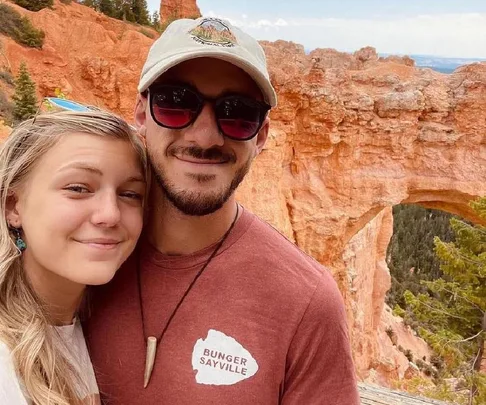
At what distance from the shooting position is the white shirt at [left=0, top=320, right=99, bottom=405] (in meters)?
1.30

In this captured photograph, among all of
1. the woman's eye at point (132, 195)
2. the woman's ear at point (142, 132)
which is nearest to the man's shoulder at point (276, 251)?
the woman's eye at point (132, 195)

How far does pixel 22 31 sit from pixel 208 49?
39.0ft

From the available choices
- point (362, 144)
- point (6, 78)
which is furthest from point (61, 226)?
point (362, 144)

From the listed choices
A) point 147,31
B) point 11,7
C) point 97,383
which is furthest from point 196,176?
point 147,31

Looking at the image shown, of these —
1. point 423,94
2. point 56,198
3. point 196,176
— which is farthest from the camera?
point 423,94

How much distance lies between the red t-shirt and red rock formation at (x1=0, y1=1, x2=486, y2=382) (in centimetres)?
898

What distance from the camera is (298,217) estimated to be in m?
12.1

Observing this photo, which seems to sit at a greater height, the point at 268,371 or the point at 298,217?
the point at 268,371

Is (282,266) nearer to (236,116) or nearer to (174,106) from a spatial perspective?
(236,116)

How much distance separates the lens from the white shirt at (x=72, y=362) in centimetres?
130

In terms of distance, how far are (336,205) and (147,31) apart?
8753 millimetres

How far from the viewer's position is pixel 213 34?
1.73 meters

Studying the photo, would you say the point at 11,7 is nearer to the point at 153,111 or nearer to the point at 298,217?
the point at 298,217

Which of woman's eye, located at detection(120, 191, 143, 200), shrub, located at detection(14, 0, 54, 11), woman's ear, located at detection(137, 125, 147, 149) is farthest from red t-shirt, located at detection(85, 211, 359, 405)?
shrub, located at detection(14, 0, 54, 11)
